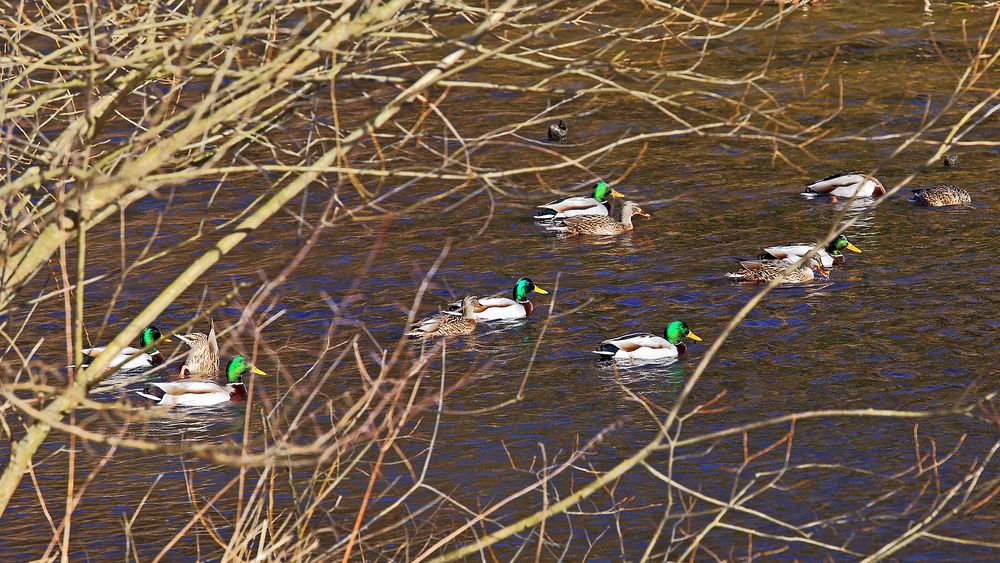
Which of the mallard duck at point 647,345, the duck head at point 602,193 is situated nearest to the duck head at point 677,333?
the mallard duck at point 647,345

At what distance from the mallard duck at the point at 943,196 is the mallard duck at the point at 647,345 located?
6.06m

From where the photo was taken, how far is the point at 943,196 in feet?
65.6

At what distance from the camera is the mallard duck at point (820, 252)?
18.0 meters

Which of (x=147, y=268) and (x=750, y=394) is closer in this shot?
(x=750, y=394)

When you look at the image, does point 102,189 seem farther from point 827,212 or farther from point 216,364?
point 827,212

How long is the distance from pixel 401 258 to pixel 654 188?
4.80m

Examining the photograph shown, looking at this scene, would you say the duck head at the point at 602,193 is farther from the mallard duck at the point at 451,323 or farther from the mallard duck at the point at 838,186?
the mallard duck at the point at 451,323

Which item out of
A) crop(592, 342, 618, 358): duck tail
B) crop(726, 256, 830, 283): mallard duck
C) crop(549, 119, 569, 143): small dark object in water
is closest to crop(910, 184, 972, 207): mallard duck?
crop(726, 256, 830, 283): mallard duck

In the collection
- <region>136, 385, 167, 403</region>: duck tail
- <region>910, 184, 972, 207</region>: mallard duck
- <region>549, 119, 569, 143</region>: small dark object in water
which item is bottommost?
<region>136, 385, 167, 403</region>: duck tail

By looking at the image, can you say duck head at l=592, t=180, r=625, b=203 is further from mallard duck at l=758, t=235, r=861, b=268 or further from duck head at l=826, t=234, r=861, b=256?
duck head at l=826, t=234, r=861, b=256

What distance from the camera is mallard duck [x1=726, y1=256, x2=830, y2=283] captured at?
17.5 m

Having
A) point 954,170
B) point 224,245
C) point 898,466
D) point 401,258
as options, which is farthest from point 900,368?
point 224,245

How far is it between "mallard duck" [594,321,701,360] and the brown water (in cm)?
20

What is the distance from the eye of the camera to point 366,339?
16.3m
